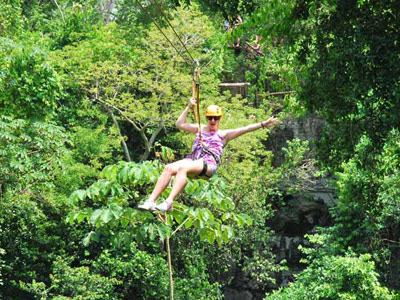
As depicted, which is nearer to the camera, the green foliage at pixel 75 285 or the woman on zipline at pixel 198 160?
the woman on zipline at pixel 198 160

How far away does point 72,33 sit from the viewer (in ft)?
49.9

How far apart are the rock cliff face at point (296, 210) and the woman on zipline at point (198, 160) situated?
404 inches

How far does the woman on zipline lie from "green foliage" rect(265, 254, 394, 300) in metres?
5.15

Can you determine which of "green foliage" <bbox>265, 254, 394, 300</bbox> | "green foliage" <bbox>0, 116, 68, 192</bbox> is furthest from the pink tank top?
"green foliage" <bbox>265, 254, 394, 300</bbox>

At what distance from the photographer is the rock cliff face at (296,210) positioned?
15.9 m

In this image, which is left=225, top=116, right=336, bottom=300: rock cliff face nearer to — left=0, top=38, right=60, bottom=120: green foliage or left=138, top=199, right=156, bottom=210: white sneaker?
left=0, top=38, right=60, bottom=120: green foliage

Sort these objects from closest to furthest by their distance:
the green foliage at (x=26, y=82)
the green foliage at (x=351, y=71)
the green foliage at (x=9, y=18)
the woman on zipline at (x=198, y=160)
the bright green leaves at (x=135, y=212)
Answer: the green foliage at (x=351, y=71) < the woman on zipline at (x=198, y=160) < the bright green leaves at (x=135, y=212) < the green foliage at (x=26, y=82) < the green foliage at (x=9, y=18)

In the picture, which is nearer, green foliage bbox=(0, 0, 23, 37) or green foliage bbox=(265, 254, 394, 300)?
green foliage bbox=(265, 254, 394, 300)

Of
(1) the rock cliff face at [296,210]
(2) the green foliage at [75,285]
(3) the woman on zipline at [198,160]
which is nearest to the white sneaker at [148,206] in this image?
(3) the woman on zipline at [198,160]

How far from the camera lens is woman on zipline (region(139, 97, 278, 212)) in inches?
206

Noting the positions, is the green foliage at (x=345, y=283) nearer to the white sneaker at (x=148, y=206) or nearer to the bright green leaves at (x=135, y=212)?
the bright green leaves at (x=135, y=212)

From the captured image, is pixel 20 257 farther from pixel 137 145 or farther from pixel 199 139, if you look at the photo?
pixel 199 139

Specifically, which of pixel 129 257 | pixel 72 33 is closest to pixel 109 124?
pixel 72 33

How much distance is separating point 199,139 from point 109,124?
9456mm
